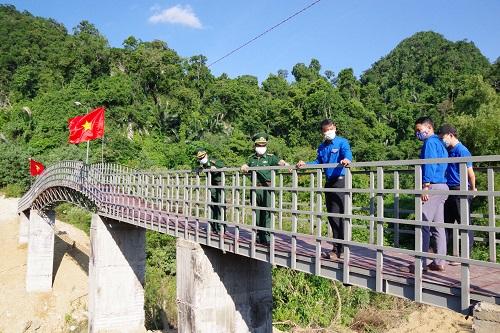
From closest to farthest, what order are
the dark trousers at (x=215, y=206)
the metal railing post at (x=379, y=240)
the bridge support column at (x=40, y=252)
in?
1. the metal railing post at (x=379, y=240)
2. the dark trousers at (x=215, y=206)
3. the bridge support column at (x=40, y=252)

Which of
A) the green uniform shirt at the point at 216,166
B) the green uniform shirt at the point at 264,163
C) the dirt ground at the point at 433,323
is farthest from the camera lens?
the dirt ground at the point at 433,323

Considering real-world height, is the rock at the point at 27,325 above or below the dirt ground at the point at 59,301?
below

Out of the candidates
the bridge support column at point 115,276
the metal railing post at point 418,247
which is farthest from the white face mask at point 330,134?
the bridge support column at point 115,276

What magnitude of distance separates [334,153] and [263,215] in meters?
1.66

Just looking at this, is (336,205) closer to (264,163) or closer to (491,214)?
(264,163)

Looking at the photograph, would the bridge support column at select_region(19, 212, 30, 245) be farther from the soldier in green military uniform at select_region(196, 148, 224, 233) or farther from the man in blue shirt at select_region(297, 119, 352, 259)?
the man in blue shirt at select_region(297, 119, 352, 259)

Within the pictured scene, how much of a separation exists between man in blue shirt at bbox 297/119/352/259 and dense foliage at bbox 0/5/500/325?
93.9ft

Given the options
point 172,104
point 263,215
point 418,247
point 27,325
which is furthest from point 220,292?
point 172,104

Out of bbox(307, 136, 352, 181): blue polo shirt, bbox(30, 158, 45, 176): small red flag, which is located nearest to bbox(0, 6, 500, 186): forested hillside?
bbox(30, 158, 45, 176): small red flag

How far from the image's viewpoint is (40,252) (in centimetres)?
2256

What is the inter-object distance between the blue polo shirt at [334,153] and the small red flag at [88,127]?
14.4m

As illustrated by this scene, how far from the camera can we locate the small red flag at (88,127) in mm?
18531

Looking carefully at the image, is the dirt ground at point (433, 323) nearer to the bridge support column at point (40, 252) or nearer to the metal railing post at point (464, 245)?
the metal railing post at point (464, 245)

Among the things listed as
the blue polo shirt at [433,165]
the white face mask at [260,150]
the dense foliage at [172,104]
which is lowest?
the blue polo shirt at [433,165]
